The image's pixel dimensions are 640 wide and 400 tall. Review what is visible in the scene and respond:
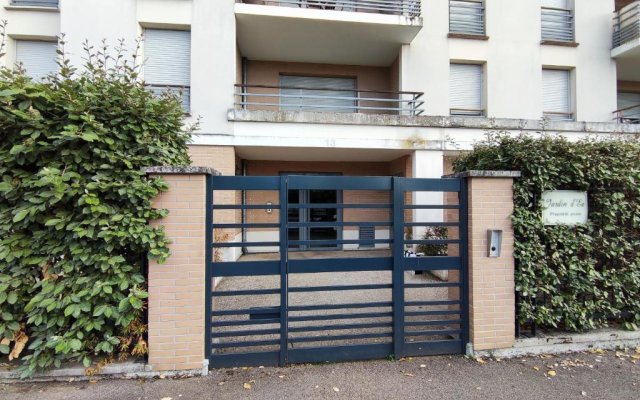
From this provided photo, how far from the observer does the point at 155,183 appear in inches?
116

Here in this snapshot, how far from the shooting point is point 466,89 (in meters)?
9.09

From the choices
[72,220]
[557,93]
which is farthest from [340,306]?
[557,93]

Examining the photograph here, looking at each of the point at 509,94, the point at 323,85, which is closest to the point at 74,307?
the point at 323,85

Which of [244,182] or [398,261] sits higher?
[244,182]

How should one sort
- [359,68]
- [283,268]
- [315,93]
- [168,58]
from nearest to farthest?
[283,268] → [168,58] → [315,93] → [359,68]

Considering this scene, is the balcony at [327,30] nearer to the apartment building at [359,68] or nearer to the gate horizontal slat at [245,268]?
A: the apartment building at [359,68]

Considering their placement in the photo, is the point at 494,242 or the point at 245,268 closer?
the point at 245,268

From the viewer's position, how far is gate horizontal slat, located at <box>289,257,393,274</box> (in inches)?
129

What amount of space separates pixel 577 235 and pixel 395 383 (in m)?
2.71

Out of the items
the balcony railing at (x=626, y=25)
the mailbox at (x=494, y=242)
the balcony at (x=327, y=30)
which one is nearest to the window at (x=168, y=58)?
the balcony at (x=327, y=30)

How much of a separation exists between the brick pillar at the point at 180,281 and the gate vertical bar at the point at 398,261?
2.02 meters

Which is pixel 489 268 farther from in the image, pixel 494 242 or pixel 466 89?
pixel 466 89

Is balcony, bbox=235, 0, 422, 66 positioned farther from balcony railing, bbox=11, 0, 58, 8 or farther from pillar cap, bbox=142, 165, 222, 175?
pillar cap, bbox=142, 165, 222, 175

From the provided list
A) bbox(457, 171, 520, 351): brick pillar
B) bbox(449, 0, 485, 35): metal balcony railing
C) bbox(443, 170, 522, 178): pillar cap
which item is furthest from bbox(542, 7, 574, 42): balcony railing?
bbox(457, 171, 520, 351): brick pillar
